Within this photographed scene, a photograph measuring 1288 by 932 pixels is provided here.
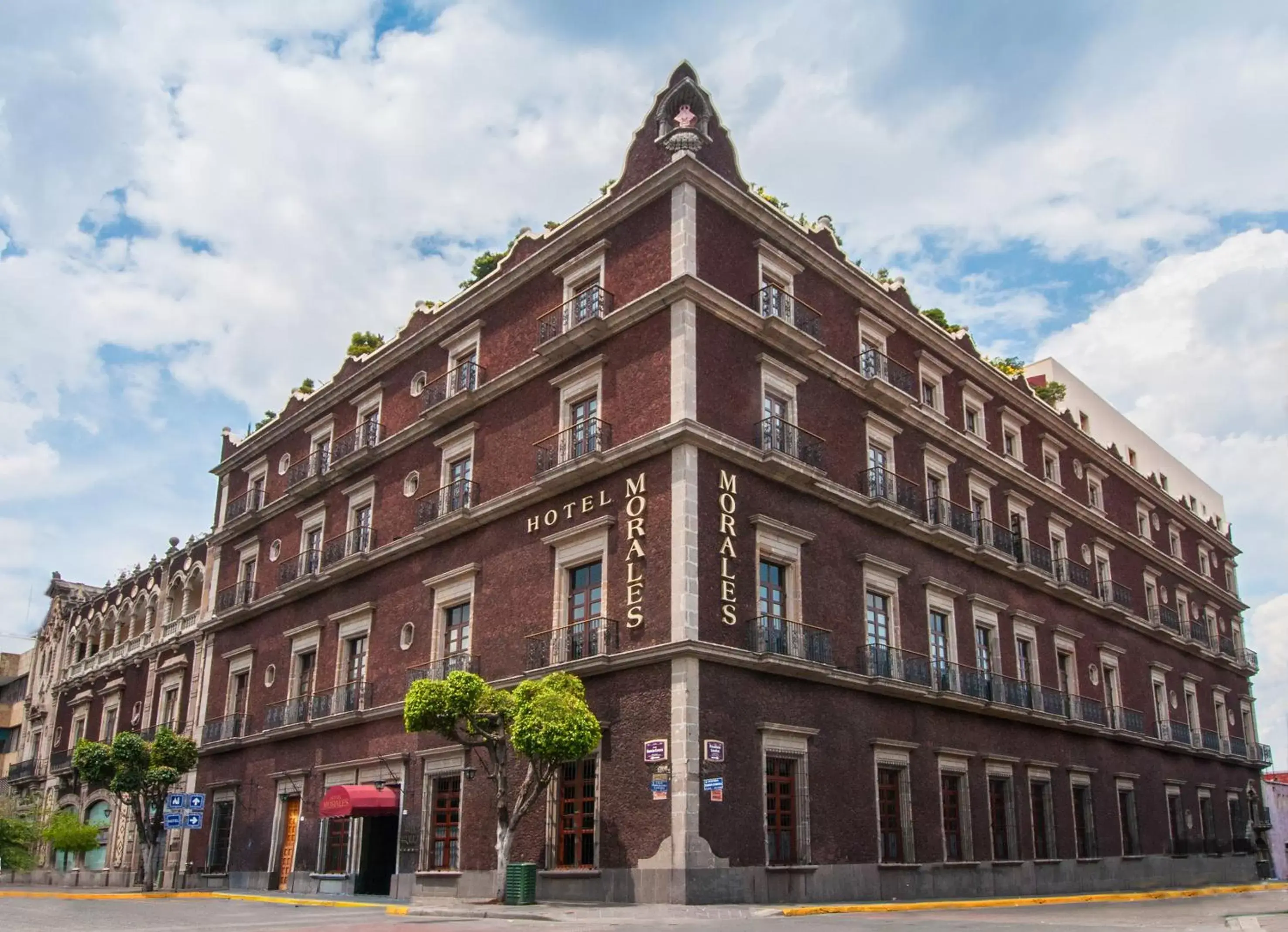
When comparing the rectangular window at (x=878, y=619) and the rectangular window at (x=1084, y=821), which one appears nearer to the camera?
the rectangular window at (x=878, y=619)

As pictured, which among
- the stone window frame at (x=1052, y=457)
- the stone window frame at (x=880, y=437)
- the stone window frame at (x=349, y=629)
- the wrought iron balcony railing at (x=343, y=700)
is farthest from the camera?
the stone window frame at (x=1052, y=457)

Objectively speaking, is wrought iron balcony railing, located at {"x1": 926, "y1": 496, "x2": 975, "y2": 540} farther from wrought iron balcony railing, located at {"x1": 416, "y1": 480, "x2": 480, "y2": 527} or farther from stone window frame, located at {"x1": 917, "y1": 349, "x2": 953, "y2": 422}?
wrought iron balcony railing, located at {"x1": 416, "y1": 480, "x2": 480, "y2": 527}

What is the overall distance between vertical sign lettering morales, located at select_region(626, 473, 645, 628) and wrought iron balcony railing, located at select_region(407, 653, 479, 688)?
558cm

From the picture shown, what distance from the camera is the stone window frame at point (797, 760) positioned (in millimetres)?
22703

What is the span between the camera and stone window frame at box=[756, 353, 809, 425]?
25.8 meters

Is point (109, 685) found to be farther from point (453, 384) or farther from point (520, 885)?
point (520, 885)

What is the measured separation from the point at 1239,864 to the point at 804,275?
30.4m

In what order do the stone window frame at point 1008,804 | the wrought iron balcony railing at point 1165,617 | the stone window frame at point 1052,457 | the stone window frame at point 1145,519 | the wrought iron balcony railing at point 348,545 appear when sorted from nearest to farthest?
1. the stone window frame at point 1008,804
2. the wrought iron balcony railing at point 348,545
3. the stone window frame at point 1052,457
4. the wrought iron balcony railing at point 1165,617
5. the stone window frame at point 1145,519

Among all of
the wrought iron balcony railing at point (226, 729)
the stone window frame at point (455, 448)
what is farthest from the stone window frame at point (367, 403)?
the wrought iron balcony railing at point (226, 729)

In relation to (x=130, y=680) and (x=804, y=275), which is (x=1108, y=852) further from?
(x=130, y=680)

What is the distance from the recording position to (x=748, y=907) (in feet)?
66.5

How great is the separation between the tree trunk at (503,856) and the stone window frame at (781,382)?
34.7ft

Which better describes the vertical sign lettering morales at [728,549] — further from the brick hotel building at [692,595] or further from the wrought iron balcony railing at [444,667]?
the wrought iron balcony railing at [444,667]

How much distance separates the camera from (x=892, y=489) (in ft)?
95.1
